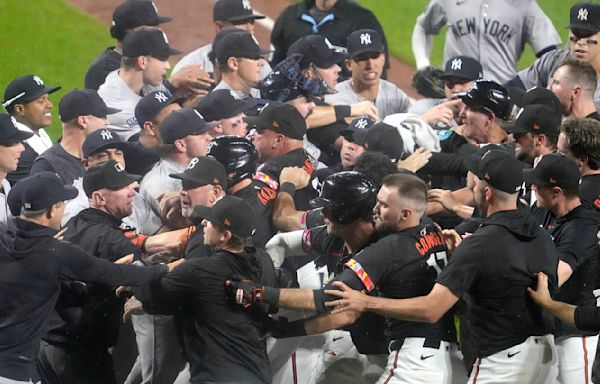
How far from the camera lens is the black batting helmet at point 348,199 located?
19.5ft

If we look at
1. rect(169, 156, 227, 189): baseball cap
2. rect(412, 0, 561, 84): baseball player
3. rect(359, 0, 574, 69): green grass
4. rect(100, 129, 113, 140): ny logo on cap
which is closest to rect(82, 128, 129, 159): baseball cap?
rect(100, 129, 113, 140): ny logo on cap

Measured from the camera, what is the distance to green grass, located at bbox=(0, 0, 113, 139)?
1292cm

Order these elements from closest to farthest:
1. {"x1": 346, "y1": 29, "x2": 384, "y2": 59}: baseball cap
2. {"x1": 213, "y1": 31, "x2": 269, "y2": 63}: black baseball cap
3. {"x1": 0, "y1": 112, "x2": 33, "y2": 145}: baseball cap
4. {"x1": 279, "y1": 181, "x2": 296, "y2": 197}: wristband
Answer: {"x1": 279, "y1": 181, "x2": 296, "y2": 197}: wristband, {"x1": 0, "y1": 112, "x2": 33, "y2": 145}: baseball cap, {"x1": 213, "y1": 31, "x2": 269, "y2": 63}: black baseball cap, {"x1": 346, "y1": 29, "x2": 384, "y2": 59}: baseball cap

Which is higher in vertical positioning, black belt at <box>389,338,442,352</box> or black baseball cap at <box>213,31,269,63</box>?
black baseball cap at <box>213,31,269,63</box>

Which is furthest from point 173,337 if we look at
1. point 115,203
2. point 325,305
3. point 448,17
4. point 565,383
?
point 448,17

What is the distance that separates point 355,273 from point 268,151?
1.71 metres

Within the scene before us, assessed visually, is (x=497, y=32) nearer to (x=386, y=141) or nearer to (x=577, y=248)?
(x=386, y=141)

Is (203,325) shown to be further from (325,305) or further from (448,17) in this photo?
(448,17)

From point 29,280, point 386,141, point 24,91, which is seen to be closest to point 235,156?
point 386,141

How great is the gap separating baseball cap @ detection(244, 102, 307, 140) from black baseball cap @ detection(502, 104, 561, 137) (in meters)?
1.35

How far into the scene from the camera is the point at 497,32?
9.45 metres

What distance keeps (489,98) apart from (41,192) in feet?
10.1

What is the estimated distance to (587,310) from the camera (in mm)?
5770

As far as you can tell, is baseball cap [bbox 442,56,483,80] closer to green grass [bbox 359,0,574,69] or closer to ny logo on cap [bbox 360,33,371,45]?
ny logo on cap [bbox 360,33,371,45]
